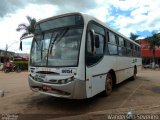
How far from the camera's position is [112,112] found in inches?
294

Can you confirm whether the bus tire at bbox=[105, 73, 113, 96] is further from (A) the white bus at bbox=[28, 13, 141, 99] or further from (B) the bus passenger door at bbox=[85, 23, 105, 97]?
(B) the bus passenger door at bbox=[85, 23, 105, 97]

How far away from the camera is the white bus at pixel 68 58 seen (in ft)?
24.2

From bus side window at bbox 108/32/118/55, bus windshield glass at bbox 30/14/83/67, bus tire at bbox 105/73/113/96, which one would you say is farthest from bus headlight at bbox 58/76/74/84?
bus side window at bbox 108/32/118/55

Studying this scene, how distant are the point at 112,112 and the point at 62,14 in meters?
3.77

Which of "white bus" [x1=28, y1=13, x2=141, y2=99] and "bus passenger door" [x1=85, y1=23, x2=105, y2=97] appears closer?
"white bus" [x1=28, y1=13, x2=141, y2=99]

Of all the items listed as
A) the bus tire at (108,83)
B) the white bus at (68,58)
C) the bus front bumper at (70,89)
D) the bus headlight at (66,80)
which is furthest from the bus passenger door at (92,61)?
the bus tire at (108,83)

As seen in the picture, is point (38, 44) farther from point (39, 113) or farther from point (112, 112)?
point (112, 112)

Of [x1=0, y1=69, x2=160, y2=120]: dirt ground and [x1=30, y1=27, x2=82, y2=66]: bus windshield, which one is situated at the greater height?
[x1=30, y1=27, x2=82, y2=66]: bus windshield

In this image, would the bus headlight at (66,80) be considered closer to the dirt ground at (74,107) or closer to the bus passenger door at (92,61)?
the bus passenger door at (92,61)

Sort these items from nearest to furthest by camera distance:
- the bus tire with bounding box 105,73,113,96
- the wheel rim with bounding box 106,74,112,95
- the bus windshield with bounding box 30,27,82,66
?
the bus windshield with bounding box 30,27,82,66 < the bus tire with bounding box 105,73,113,96 < the wheel rim with bounding box 106,74,112,95

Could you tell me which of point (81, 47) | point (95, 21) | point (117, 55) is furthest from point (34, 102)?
point (117, 55)

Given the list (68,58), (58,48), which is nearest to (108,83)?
(68,58)

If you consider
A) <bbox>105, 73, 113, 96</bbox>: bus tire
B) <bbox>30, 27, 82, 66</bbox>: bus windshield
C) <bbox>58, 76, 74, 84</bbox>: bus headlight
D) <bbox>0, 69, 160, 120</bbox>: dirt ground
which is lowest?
<bbox>0, 69, 160, 120</bbox>: dirt ground

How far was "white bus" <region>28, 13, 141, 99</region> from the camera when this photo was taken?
7.38 m
